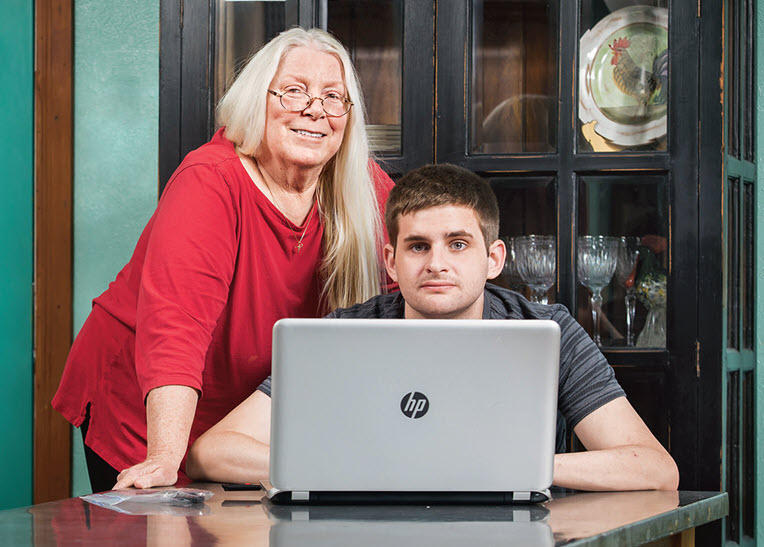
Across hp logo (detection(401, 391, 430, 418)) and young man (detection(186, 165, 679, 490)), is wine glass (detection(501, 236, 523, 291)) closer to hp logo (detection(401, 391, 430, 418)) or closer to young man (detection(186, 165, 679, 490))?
young man (detection(186, 165, 679, 490))

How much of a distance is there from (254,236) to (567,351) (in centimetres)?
64

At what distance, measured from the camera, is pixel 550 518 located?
1129 millimetres

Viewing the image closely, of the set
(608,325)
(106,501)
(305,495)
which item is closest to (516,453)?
(305,495)

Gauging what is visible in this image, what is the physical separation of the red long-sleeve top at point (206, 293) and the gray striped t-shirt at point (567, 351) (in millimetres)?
157

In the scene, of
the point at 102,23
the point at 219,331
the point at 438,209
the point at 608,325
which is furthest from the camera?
the point at 102,23

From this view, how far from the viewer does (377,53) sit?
2.13 meters

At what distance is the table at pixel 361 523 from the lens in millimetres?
1008

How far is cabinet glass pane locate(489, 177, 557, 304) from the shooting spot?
81.6 inches

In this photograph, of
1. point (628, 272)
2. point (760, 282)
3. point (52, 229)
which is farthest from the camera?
point (52, 229)

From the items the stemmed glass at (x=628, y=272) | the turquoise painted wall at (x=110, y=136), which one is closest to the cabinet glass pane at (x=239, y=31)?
the turquoise painted wall at (x=110, y=136)

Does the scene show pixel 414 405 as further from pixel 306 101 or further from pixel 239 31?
pixel 239 31

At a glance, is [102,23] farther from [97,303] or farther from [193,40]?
[97,303]

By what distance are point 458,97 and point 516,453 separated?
1119mm

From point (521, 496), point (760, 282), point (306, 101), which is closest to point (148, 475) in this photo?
point (521, 496)
